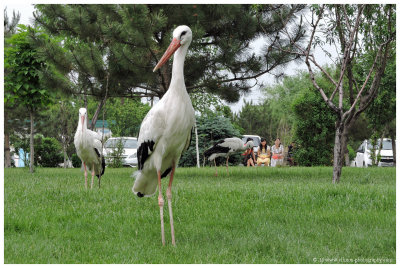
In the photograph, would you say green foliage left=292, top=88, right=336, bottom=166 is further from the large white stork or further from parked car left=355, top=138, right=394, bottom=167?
the large white stork

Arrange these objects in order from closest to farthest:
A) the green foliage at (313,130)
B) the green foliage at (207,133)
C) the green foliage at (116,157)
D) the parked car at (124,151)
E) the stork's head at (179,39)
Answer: the stork's head at (179,39) < the green foliage at (116,157) < the parked car at (124,151) < the green foliage at (313,130) < the green foliage at (207,133)

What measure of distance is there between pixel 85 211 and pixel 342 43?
7886mm

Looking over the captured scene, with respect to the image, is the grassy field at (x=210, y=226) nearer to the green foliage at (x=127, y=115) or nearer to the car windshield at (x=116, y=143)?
the car windshield at (x=116, y=143)

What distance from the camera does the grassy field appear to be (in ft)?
16.0

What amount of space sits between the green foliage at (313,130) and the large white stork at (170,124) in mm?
17440

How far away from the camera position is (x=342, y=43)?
39.4 feet

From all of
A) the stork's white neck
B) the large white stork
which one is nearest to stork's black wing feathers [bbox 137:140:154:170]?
the large white stork

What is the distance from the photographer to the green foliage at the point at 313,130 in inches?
878

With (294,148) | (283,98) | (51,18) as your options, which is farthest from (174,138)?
(283,98)

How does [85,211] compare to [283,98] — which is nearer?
[85,211]

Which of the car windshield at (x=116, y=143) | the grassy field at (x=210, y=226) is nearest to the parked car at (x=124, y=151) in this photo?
the car windshield at (x=116, y=143)

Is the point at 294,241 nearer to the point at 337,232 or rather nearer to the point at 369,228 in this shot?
the point at 337,232

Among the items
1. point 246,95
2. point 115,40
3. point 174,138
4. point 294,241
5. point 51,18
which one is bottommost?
point 294,241

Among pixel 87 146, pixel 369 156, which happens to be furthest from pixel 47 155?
pixel 369 156
